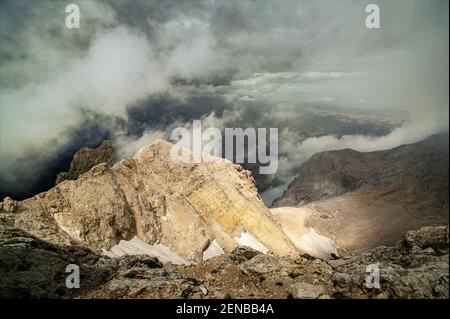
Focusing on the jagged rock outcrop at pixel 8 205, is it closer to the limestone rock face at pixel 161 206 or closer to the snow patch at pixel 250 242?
the limestone rock face at pixel 161 206

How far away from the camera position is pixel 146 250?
9569 cm

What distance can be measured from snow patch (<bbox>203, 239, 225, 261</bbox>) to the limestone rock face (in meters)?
1.61

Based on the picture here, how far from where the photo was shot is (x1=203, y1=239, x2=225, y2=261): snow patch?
108 meters

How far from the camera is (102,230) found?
89.8m

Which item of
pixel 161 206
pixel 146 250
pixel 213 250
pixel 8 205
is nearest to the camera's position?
pixel 8 205

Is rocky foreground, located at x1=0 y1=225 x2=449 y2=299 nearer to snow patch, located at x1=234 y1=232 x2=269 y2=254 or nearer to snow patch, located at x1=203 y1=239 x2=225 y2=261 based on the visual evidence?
snow patch, located at x1=203 y1=239 x2=225 y2=261

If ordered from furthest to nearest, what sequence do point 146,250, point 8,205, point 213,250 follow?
point 213,250 → point 146,250 → point 8,205

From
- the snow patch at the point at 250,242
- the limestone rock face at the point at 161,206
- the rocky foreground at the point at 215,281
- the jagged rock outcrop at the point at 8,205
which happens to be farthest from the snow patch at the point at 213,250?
the rocky foreground at the point at 215,281

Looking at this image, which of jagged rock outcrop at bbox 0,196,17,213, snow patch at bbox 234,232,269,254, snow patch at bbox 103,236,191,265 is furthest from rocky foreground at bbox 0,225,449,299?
snow patch at bbox 234,232,269,254

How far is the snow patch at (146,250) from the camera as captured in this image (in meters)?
89.2

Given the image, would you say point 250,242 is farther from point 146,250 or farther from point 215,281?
point 215,281

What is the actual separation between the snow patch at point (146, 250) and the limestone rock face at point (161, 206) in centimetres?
147

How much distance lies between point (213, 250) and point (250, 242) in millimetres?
17225

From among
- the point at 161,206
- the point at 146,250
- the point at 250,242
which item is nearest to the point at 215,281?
the point at 146,250
